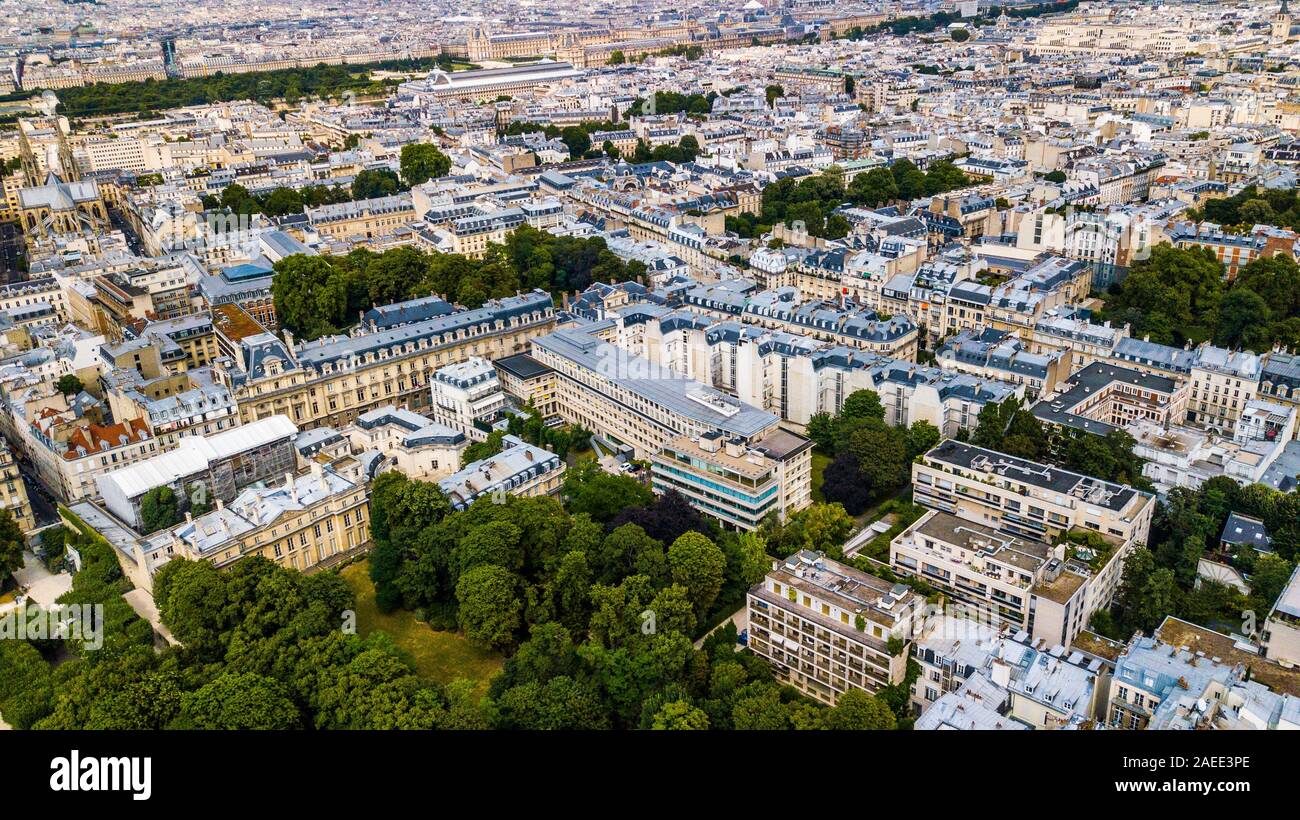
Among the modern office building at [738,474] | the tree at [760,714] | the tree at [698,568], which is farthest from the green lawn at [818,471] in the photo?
the tree at [760,714]

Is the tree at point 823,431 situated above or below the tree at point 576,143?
below

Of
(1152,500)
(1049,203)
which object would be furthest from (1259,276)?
(1152,500)

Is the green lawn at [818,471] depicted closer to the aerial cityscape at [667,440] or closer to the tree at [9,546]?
the aerial cityscape at [667,440]

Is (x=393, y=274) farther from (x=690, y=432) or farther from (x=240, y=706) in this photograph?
(x=240, y=706)

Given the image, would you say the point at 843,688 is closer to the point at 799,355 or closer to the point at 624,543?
the point at 624,543

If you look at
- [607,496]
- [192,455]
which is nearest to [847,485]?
[607,496]
